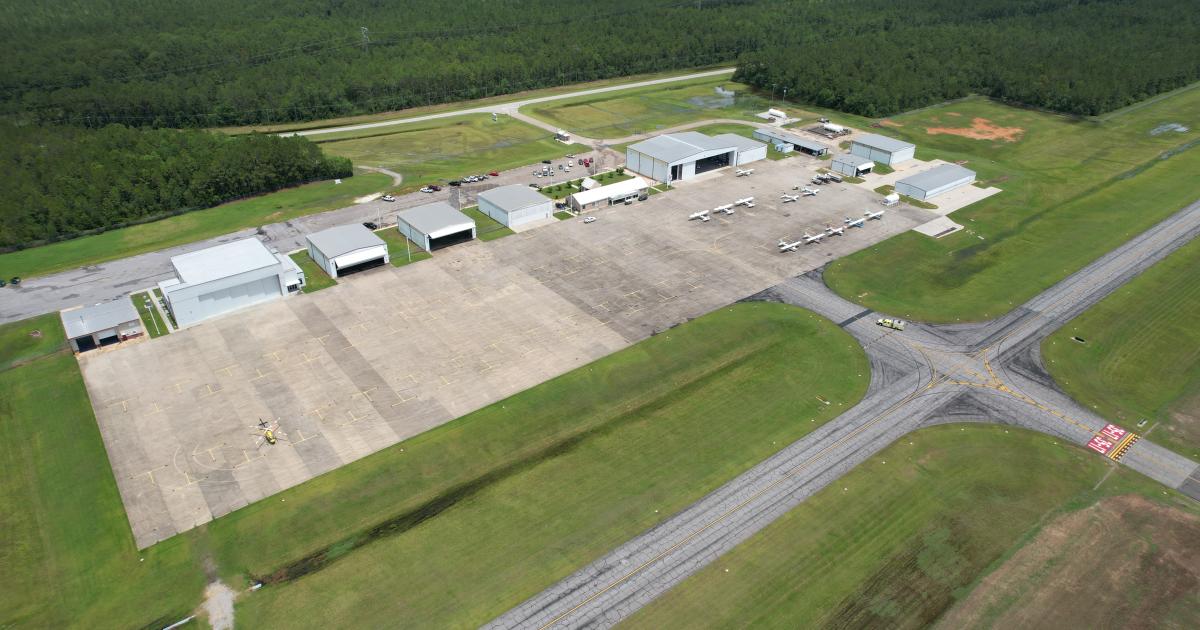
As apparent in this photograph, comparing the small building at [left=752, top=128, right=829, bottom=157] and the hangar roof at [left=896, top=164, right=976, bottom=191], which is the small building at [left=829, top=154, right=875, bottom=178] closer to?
the small building at [left=752, top=128, right=829, bottom=157]

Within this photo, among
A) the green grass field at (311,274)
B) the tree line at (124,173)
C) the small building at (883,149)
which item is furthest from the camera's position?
the small building at (883,149)

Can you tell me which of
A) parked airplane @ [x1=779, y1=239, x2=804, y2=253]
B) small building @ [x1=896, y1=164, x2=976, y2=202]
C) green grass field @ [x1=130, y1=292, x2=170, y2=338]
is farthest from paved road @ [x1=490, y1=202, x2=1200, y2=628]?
green grass field @ [x1=130, y1=292, x2=170, y2=338]

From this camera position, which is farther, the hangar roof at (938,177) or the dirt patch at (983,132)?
the dirt patch at (983,132)

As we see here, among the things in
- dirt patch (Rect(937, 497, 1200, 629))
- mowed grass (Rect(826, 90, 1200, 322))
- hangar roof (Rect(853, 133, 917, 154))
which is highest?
hangar roof (Rect(853, 133, 917, 154))

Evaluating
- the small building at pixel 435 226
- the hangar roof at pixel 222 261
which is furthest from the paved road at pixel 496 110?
the hangar roof at pixel 222 261

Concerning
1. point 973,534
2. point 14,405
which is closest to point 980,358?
point 973,534

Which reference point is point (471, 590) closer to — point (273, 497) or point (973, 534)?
Result: point (273, 497)

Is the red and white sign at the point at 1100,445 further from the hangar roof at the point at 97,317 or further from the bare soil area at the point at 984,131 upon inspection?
the bare soil area at the point at 984,131
